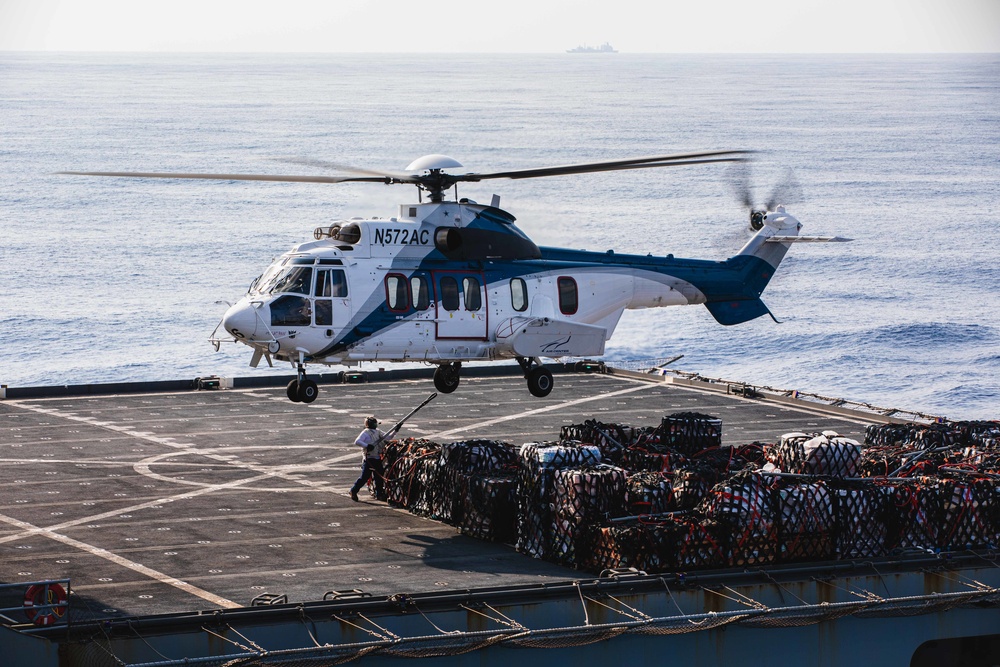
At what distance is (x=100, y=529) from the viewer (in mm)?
26938

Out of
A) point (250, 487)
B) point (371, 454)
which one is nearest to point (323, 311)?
point (371, 454)

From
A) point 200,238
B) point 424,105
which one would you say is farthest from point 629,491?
point 424,105

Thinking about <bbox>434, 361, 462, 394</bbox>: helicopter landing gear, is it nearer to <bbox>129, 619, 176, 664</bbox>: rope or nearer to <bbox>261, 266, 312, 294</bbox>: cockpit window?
<bbox>261, 266, 312, 294</bbox>: cockpit window

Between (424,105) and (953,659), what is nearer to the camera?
(953,659)

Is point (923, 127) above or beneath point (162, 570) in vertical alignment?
above

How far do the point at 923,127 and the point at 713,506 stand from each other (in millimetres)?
159545

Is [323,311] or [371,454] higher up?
[323,311]

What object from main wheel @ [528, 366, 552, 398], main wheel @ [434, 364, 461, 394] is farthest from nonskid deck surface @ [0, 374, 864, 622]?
main wheel @ [528, 366, 552, 398]

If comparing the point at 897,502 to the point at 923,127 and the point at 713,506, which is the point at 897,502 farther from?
Answer: the point at 923,127

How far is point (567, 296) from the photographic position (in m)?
30.8

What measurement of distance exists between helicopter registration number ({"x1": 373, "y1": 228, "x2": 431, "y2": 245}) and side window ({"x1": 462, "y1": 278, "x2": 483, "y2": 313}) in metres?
1.28

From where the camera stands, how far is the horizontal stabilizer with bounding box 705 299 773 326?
111 ft

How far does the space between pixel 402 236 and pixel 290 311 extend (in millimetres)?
3147

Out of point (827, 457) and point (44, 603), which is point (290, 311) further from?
point (827, 457)
